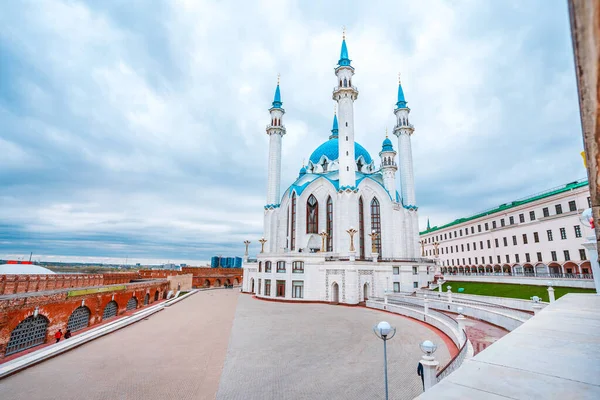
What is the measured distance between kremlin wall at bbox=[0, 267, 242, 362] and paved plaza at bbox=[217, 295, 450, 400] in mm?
9787

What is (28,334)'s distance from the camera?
14.6 meters

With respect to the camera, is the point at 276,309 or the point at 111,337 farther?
the point at 276,309

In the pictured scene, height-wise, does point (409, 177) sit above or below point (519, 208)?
above

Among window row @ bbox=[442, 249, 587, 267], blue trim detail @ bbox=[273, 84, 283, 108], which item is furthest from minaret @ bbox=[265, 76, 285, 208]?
window row @ bbox=[442, 249, 587, 267]

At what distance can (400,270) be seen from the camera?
33.8 metres

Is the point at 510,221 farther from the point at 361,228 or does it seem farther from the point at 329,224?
the point at 329,224

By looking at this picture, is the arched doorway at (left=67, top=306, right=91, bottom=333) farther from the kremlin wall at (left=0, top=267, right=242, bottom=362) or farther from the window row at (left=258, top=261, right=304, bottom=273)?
the window row at (left=258, top=261, right=304, bottom=273)

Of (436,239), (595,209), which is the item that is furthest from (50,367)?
(436,239)

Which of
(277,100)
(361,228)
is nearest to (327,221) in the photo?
(361,228)

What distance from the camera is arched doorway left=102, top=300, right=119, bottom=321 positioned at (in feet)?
71.7

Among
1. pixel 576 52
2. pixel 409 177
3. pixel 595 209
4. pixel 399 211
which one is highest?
pixel 409 177

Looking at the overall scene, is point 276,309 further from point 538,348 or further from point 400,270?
point 538,348

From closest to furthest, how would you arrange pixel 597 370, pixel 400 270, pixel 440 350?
pixel 597 370 < pixel 440 350 < pixel 400 270

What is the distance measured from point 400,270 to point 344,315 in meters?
15.3
